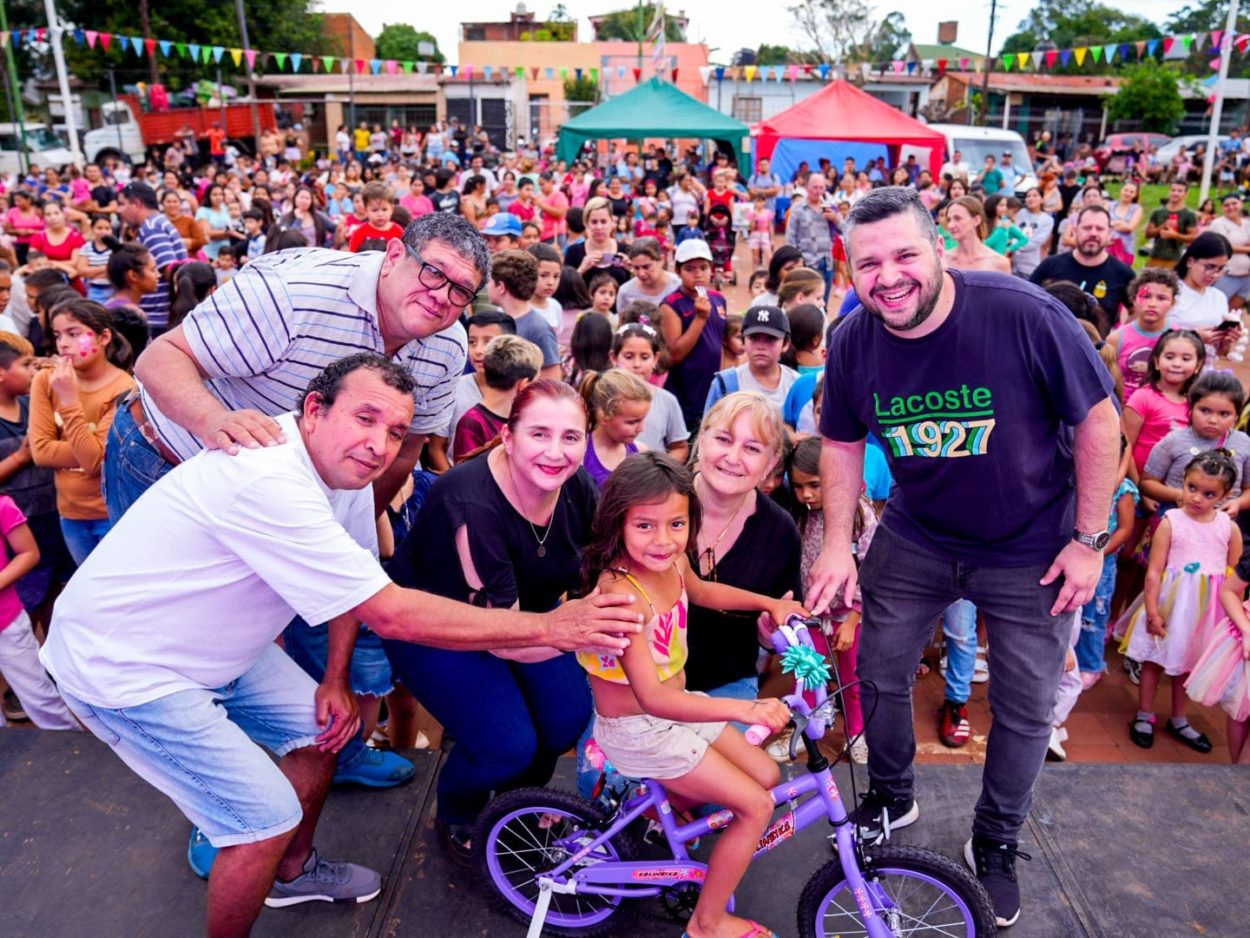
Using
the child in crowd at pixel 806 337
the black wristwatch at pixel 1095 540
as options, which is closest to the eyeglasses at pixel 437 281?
the black wristwatch at pixel 1095 540

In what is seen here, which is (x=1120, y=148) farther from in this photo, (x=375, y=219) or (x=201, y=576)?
(x=201, y=576)

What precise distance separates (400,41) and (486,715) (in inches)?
3344

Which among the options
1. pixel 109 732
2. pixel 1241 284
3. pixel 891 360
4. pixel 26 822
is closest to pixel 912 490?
pixel 891 360

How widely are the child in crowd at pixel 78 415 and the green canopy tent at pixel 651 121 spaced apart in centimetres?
1184

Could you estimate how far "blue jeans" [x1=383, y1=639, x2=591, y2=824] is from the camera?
2.74m

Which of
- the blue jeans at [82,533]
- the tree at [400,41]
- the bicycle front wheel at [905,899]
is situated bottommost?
the bicycle front wheel at [905,899]

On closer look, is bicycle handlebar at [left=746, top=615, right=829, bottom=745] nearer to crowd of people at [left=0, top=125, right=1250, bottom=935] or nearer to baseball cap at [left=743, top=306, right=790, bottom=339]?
crowd of people at [left=0, top=125, right=1250, bottom=935]

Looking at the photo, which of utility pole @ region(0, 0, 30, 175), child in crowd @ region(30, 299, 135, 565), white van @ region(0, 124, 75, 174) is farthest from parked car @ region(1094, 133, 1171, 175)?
child in crowd @ region(30, 299, 135, 565)

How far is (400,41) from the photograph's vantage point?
251ft

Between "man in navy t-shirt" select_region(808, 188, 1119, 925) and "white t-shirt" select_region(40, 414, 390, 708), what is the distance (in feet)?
4.63

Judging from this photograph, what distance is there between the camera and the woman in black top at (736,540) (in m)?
2.98

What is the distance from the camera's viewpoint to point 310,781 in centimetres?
262

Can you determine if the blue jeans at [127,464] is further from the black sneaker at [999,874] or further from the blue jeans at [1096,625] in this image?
the blue jeans at [1096,625]

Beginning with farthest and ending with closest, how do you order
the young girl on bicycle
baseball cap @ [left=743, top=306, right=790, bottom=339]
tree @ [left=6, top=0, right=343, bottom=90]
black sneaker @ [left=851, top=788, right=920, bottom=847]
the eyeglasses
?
tree @ [left=6, top=0, right=343, bottom=90]
baseball cap @ [left=743, top=306, right=790, bottom=339]
the eyeglasses
black sneaker @ [left=851, top=788, right=920, bottom=847]
the young girl on bicycle
